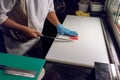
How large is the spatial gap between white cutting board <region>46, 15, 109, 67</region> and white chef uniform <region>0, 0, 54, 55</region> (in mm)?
289

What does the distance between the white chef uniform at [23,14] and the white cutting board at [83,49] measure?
11.4 inches

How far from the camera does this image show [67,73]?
1.09 metres

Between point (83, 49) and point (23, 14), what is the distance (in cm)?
57

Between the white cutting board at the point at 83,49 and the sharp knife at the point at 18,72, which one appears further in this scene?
the white cutting board at the point at 83,49

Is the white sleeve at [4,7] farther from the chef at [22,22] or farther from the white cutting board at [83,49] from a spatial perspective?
the white cutting board at [83,49]

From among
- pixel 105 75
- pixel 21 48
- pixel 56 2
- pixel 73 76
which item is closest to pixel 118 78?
pixel 105 75

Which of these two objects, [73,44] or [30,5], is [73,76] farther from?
[30,5]

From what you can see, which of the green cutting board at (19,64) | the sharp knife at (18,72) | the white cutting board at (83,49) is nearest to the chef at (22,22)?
the white cutting board at (83,49)

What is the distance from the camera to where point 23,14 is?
4.75 feet

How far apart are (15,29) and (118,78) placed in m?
0.87

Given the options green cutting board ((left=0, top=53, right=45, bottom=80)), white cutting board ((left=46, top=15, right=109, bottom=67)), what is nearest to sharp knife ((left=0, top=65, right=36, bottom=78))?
green cutting board ((left=0, top=53, right=45, bottom=80))

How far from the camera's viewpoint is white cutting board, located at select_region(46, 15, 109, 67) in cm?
122

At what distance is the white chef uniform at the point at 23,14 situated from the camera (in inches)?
52.7

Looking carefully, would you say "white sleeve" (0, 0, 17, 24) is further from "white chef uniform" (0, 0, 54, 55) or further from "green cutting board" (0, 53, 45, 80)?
"green cutting board" (0, 53, 45, 80)
